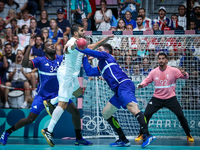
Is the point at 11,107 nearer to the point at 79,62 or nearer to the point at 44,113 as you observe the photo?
the point at 44,113

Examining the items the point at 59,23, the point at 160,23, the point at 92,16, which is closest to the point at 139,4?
the point at 160,23

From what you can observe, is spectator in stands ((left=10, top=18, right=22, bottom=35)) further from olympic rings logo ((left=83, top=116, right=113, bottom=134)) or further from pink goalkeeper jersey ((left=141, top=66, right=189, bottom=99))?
pink goalkeeper jersey ((left=141, top=66, right=189, bottom=99))

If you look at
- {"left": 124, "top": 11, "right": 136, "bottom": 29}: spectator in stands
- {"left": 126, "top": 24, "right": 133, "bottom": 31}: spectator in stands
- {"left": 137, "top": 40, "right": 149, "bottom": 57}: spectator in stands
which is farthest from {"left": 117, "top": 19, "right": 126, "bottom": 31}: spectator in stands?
{"left": 137, "top": 40, "right": 149, "bottom": 57}: spectator in stands

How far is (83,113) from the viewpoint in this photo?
7457mm

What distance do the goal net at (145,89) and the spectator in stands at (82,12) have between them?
1803 millimetres

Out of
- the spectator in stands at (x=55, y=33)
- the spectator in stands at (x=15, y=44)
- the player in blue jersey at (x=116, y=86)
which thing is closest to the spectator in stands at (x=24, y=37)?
the spectator in stands at (x=15, y=44)

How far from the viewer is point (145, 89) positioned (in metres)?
7.82

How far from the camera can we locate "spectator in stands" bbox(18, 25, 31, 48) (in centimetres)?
939

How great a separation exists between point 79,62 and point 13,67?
4093 mm

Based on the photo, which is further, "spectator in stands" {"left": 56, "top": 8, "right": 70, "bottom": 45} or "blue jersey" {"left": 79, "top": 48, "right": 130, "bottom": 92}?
"spectator in stands" {"left": 56, "top": 8, "right": 70, "bottom": 45}

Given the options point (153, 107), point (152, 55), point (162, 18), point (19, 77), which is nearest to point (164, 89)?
point (153, 107)

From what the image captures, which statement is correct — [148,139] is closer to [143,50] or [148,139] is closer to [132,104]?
[132,104]

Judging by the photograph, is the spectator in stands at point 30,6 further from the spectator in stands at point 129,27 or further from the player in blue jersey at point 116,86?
the player in blue jersey at point 116,86

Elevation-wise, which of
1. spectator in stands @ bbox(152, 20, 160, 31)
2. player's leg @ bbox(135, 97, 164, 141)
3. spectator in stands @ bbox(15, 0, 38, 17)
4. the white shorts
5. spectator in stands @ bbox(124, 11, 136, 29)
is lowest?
player's leg @ bbox(135, 97, 164, 141)
